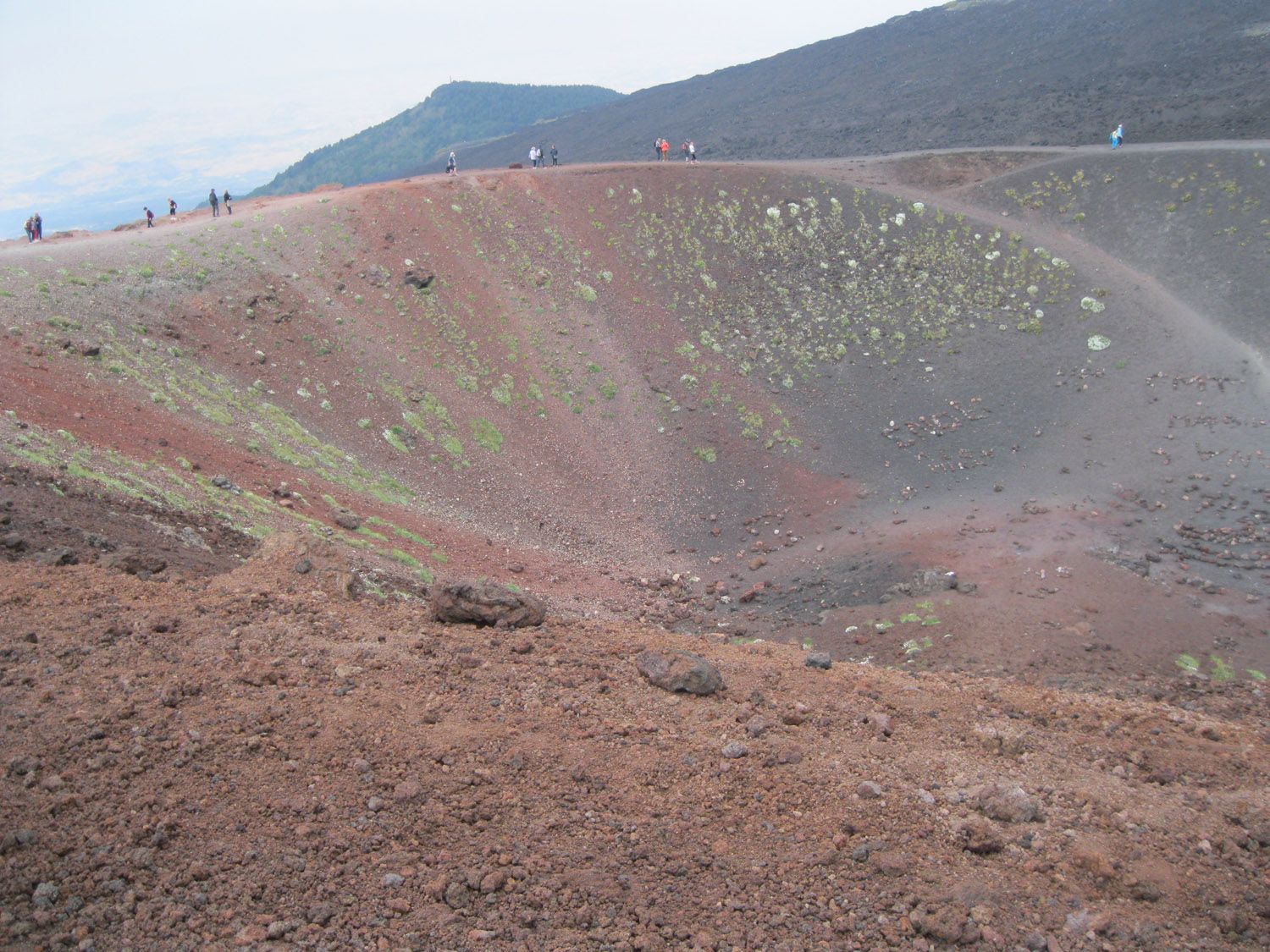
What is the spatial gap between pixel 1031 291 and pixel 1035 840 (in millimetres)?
25807

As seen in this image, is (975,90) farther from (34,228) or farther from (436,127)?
(436,127)

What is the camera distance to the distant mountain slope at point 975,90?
42438 mm

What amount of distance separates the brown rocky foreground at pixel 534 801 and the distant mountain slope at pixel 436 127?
8964cm

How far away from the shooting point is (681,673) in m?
9.81

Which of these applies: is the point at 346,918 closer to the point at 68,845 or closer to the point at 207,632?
the point at 68,845

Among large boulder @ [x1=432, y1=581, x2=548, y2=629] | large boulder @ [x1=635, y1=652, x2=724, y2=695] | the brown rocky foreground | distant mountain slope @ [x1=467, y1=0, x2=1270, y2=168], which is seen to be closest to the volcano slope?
the brown rocky foreground

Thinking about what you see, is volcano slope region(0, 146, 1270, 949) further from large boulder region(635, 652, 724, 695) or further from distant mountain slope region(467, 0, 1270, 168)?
distant mountain slope region(467, 0, 1270, 168)

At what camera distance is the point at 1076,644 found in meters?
15.2

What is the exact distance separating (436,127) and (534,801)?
105m

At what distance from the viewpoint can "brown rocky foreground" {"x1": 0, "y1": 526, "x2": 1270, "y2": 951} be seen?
6078 millimetres

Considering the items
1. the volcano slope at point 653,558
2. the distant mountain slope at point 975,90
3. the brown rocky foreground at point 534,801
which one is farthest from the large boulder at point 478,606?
the distant mountain slope at point 975,90

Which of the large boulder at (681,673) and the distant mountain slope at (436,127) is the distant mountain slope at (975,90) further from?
the large boulder at (681,673)

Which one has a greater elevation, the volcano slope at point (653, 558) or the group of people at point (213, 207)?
the group of people at point (213, 207)

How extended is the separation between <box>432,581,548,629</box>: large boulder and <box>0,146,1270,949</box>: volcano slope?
504 millimetres
